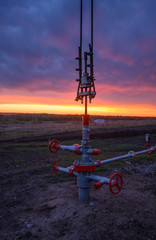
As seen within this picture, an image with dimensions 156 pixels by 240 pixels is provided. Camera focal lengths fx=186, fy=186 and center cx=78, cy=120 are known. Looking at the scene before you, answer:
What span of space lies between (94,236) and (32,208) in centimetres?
179

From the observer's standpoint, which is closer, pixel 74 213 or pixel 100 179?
pixel 100 179

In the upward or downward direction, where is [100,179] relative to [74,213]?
upward

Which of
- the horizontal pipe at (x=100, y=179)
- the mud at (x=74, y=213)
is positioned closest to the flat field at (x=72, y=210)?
the mud at (x=74, y=213)

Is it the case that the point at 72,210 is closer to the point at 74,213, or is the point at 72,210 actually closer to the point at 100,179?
the point at 74,213

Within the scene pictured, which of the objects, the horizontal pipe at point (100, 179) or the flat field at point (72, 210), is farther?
the horizontal pipe at point (100, 179)

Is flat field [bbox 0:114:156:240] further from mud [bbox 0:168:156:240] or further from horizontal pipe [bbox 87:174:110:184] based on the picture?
horizontal pipe [bbox 87:174:110:184]

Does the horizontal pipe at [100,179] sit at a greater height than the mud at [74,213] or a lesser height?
greater

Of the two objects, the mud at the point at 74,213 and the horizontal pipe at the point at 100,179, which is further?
the horizontal pipe at the point at 100,179

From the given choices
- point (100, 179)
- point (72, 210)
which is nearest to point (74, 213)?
point (72, 210)

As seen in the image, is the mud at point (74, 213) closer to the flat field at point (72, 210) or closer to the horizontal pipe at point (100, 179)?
the flat field at point (72, 210)

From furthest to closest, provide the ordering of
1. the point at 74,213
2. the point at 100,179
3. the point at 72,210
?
the point at 72,210 → the point at 74,213 → the point at 100,179

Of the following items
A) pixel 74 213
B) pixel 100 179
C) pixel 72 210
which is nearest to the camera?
pixel 100 179

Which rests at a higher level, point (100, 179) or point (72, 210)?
point (100, 179)

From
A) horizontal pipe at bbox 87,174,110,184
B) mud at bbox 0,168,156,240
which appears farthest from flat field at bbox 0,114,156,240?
horizontal pipe at bbox 87,174,110,184
